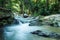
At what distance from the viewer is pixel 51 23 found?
60.4 ft

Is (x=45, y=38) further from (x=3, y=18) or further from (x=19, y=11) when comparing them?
(x=19, y=11)

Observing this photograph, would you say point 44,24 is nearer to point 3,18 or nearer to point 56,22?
point 56,22

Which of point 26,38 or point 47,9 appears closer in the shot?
point 26,38

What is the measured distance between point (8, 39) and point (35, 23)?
27.2 feet

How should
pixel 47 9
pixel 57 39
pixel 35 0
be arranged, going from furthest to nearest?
pixel 35 0 → pixel 47 9 → pixel 57 39

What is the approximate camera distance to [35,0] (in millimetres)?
34531

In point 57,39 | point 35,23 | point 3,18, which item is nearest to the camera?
point 57,39

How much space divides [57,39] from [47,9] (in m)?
17.1

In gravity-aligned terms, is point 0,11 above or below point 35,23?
above

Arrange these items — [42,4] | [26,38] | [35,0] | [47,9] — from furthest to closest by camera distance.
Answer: [35,0]
[42,4]
[47,9]
[26,38]

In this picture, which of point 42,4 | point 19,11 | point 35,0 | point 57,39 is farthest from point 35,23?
point 19,11

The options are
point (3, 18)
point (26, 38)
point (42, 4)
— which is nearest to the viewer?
point (26, 38)

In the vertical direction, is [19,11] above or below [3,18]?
below

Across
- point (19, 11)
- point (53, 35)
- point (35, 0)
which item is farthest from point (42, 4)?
point (53, 35)
